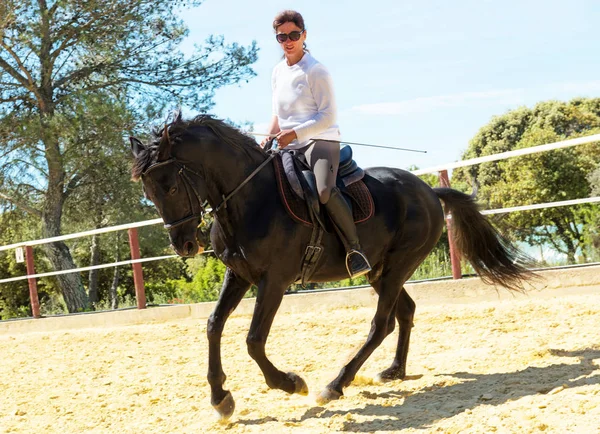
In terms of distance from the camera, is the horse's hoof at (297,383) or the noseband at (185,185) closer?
the noseband at (185,185)

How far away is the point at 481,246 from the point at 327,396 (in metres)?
2.27

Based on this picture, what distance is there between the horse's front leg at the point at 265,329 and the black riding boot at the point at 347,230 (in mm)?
571

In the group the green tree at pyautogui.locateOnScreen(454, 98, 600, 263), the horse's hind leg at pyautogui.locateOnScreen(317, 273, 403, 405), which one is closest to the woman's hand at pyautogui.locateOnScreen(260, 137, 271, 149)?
the horse's hind leg at pyautogui.locateOnScreen(317, 273, 403, 405)

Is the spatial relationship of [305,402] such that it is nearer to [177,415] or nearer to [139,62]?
[177,415]

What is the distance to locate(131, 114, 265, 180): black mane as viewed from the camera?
4.48 m

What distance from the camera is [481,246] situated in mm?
6453

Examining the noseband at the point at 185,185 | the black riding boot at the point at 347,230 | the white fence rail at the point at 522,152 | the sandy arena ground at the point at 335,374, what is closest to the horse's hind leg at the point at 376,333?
the sandy arena ground at the point at 335,374

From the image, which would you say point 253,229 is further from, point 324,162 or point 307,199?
point 324,162

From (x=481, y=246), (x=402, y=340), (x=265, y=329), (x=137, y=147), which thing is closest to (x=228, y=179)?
(x=137, y=147)

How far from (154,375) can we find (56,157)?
13.5 metres

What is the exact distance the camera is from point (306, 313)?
367 inches

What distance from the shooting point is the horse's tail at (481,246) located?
21.0 feet

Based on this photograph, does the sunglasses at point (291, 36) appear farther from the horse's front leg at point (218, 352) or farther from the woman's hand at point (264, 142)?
the horse's front leg at point (218, 352)

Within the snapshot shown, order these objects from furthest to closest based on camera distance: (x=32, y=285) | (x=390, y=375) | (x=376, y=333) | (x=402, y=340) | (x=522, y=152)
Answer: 1. (x=32, y=285)
2. (x=522, y=152)
3. (x=402, y=340)
4. (x=390, y=375)
5. (x=376, y=333)
